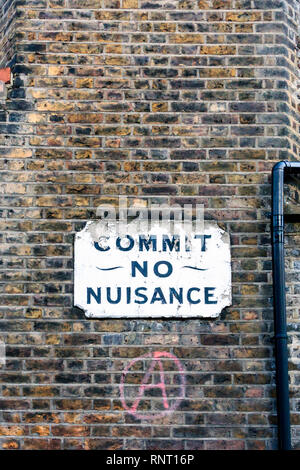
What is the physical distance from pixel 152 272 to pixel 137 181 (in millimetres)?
614

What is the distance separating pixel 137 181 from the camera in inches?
172

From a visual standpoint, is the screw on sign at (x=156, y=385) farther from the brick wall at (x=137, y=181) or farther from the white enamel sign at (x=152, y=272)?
the white enamel sign at (x=152, y=272)

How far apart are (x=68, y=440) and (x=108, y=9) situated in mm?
2872

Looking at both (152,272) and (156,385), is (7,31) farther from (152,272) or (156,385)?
(156,385)

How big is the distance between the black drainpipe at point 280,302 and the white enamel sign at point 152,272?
1.01ft

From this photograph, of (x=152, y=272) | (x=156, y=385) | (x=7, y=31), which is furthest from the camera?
(x=7, y=31)

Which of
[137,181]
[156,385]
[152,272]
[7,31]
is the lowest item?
[156,385]

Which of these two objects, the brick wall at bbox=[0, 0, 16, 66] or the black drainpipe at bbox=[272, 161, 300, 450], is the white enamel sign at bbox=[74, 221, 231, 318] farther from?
the brick wall at bbox=[0, 0, 16, 66]

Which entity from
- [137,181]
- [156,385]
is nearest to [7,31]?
[137,181]

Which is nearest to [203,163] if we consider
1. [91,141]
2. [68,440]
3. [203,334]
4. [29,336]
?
[91,141]

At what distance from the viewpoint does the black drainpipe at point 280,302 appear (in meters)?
4.02

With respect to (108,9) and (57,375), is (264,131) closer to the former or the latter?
(108,9)

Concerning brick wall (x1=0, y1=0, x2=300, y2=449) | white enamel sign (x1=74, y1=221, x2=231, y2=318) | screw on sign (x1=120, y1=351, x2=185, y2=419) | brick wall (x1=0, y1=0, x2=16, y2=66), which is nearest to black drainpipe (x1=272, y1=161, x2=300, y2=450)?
brick wall (x1=0, y1=0, x2=300, y2=449)

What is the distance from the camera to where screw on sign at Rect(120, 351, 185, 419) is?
161 inches
